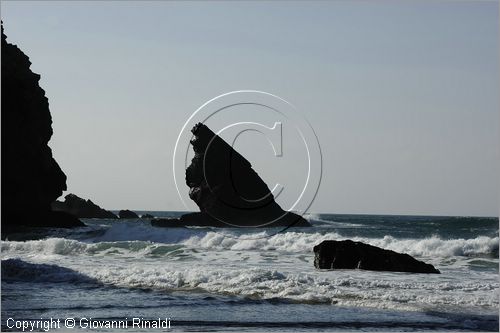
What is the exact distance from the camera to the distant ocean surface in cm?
984

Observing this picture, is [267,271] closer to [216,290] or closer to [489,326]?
[216,290]

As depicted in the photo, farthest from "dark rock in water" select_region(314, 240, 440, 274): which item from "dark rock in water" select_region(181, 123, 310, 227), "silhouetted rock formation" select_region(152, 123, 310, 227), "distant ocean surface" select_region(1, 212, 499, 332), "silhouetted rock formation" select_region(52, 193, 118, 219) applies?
"silhouetted rock formation" select_region(52, 193, 118, 219)

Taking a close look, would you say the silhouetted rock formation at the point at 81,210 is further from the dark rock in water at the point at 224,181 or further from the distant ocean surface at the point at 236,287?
the dark rock in water at the point at 224,181

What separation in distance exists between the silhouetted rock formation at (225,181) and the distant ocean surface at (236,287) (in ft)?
4.33

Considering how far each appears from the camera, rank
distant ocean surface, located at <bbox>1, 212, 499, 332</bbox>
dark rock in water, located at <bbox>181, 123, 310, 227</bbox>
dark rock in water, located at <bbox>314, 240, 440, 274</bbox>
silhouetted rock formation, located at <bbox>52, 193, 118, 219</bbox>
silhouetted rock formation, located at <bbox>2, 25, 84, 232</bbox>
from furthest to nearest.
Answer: silhouetted rock formation, located at <bbox>2, 25, 84, 232</bbox> → silhouetted rock formation, located at <bbox>52, 193, 118, 219</bbox> → dark rock in water, located at <bbox>314, 240, 440, 274</bbox> → dark rock in water, located at <bbox>181, 123, 310, 227</bbox> → distant ocean surface, located at <bbox>1, 212, 499, 332</bbox>

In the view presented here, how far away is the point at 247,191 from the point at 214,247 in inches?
195

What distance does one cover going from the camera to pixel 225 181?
13.9 meters

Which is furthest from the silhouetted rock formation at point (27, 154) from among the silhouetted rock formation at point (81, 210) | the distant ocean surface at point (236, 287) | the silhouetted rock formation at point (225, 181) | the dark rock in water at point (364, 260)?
the dark rock in water at point (364, 260)

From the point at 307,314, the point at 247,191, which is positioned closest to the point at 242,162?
the point at 247,191

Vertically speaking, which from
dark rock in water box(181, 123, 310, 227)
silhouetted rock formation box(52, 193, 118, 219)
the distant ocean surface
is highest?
dark rock in water box(181, 123, 310, 227)

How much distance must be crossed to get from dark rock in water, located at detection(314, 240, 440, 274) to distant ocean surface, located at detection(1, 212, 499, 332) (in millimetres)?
420

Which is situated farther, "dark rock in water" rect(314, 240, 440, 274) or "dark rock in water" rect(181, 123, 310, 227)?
"dark rock in water" rect(314, 240, 440, 274)

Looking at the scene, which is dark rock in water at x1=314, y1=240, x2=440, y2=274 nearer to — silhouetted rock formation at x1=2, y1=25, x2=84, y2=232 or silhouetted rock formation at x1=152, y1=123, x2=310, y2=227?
silhouetted rock formation at x1=152, y1=123, x2=310, y2=227

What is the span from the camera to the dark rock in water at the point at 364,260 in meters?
13.6
